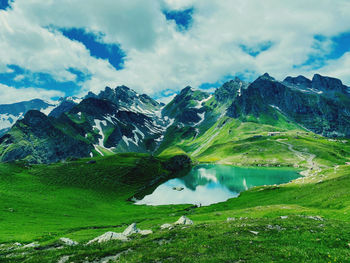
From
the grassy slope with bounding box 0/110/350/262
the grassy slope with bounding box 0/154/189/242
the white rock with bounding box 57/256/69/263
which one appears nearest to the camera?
the white rock with bounding box 57/256/69/263

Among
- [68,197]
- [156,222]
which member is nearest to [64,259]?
[156,222]

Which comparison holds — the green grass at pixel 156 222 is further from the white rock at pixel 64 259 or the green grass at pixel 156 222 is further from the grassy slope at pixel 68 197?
the white rock at pixel 64 259

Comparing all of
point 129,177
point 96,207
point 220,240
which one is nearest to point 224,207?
point 96,207

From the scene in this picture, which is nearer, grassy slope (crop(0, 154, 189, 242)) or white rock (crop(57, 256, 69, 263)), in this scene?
white rock (crop(57, 256, 69, 263))

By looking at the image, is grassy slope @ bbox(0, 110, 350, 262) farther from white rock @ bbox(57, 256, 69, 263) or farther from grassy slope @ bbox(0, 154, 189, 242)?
white rock @ bbox(57, 256, 69, 263)

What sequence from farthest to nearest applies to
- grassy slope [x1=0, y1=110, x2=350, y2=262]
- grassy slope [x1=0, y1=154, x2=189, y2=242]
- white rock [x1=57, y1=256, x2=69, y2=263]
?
grassy slope [x1=0, y1=154, x2=189, y2=242]
grassy slope [x1=0, y1=110, x2=350, y2=262]
white rock [x1=57, y1=256, x2=69, y2=263]

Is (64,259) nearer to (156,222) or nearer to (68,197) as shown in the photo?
(156,222)

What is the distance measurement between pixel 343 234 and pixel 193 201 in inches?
3708

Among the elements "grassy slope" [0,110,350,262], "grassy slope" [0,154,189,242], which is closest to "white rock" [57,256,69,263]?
"grassy slope" [0,110,350,262]

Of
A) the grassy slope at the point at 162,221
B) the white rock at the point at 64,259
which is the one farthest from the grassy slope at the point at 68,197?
the white rock at the point at 64,259

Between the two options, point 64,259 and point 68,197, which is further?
point 68,197

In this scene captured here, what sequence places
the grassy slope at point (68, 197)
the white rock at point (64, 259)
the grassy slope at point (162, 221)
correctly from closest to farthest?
the white rock at point (64, 259) → the grassy slope at point (162, 221) → the grassy slope at point (68, 197)

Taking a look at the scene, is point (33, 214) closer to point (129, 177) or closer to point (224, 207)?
point (224, 207)

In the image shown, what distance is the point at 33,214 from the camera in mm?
63500
